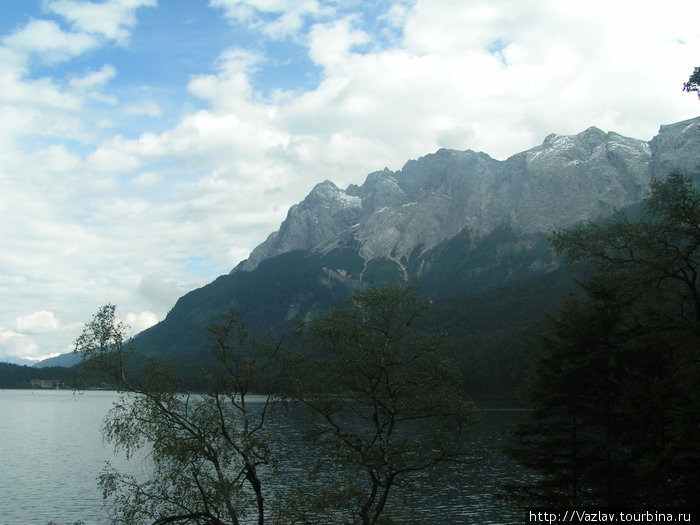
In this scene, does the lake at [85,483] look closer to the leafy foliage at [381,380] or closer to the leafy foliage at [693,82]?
the leafy foliage at [381,380]

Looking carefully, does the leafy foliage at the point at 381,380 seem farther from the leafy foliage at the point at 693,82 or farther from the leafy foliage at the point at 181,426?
the leafy foliage at the point at 693,82

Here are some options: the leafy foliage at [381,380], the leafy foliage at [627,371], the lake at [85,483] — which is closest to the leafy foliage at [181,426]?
the leafy foliage at [381,380]

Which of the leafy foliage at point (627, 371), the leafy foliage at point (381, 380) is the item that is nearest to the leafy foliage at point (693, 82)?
the leafy foliage at point (627, 371)

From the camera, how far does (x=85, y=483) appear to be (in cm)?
7100

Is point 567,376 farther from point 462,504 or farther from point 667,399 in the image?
point 462,504

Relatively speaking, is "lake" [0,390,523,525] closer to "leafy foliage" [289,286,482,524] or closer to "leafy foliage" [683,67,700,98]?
"leafy foliage" [289,286,482,524]

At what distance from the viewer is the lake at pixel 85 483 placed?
55.6 meters

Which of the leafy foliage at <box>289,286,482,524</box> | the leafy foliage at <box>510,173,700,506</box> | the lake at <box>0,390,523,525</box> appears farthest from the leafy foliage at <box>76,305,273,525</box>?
the leafy foliage at <box>510,173,700,506</box>

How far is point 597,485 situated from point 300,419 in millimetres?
16766

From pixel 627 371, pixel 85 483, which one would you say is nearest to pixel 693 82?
pixel 627 371

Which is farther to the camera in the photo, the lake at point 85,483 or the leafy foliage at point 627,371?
the lake at point 85,483

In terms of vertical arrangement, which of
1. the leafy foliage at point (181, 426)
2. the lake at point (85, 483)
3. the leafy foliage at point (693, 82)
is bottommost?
the lake at point (85, 483)

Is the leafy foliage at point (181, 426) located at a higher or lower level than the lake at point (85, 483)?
higher

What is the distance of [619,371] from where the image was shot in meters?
31.4
